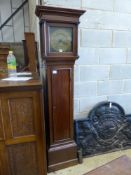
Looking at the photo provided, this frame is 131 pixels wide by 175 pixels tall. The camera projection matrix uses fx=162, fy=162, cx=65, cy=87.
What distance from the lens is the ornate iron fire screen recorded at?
1877mm

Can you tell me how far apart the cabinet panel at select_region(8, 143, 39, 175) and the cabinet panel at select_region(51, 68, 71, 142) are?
35cm

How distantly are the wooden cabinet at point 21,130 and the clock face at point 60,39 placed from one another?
42 centimetres

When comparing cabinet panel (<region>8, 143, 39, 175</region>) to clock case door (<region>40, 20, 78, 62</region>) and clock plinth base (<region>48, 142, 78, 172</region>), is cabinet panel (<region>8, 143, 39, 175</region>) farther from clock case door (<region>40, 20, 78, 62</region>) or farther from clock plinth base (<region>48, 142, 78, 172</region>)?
clock case door (<region>40, 20, 78, 62</region>)

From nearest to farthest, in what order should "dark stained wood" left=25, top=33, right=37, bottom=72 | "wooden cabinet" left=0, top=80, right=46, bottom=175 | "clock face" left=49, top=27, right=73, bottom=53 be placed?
"wooden cabinet" left=0, top=80, right=46, bottom=175, "clock face" left=49, top=27, right=73, bottom=53, "dark stained wood" left=25, top=33, right=37, bottom=72

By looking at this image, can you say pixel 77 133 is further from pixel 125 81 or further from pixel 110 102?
pixel 125 81

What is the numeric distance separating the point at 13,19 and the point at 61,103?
2257 millimetres

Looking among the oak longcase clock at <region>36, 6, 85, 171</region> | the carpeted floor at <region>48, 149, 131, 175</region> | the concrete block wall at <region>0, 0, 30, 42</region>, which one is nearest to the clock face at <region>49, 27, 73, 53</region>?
the oak longcase clock at <region>36, 6, 85, 171</region>

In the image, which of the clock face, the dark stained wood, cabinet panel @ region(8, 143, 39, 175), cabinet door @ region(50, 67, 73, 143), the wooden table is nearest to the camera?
the wooden table

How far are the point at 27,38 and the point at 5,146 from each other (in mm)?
1188

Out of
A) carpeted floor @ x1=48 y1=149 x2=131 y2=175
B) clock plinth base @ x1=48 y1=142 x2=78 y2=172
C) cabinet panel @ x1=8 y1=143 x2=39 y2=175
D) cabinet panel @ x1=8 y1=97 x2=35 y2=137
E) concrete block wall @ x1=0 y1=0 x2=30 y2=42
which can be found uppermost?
concrete block wall @ x1=0 y1=0 x2=30 y2=42

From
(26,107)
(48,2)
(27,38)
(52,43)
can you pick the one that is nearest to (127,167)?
(26,107)

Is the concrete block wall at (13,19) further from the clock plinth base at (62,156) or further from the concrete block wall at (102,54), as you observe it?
the clock plinth base at (62,156)

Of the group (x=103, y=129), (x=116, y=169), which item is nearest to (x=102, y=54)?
(x=103, y=129)

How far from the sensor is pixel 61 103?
5.32 feet
